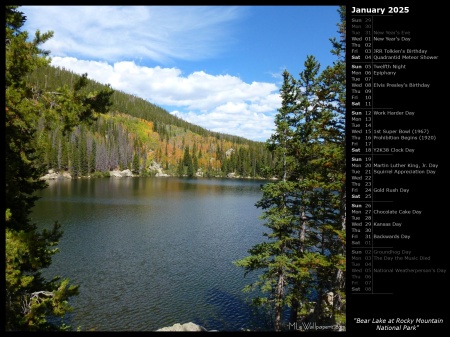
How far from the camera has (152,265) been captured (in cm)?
3441

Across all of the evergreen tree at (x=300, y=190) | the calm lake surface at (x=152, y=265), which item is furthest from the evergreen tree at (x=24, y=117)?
the calm lake surface at (x=152, y=265)

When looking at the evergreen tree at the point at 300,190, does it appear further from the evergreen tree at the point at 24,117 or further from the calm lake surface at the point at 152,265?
the evergreen tree at the point at 24,117

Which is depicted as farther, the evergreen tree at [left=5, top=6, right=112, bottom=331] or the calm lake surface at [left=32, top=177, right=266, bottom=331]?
the calm lake surface at [left=32, top=177, right=266, bottom=331]

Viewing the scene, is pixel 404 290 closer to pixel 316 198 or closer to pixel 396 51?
pixel 396 51

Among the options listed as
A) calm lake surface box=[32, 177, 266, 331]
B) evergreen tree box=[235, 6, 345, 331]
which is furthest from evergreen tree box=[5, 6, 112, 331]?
calm lake surface box=[32, 177, 266, 331]

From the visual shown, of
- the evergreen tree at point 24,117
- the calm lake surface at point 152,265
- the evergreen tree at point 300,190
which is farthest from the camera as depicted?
the calm lake surface at point 152,265

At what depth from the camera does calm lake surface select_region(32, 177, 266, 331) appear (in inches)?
939

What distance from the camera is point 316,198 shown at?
1803 cm

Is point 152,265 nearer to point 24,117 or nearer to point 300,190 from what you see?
point 300,190

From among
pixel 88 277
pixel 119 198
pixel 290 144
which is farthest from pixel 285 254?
pixel 119 198

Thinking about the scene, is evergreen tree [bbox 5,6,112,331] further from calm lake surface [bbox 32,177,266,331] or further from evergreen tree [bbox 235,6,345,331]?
calm lake surface [bbox 32,177,266,331]

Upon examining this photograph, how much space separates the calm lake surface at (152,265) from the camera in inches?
939

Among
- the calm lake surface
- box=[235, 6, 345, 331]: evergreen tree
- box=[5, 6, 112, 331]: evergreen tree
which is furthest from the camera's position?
the calm lake surface

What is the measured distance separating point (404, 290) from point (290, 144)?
1237cm
